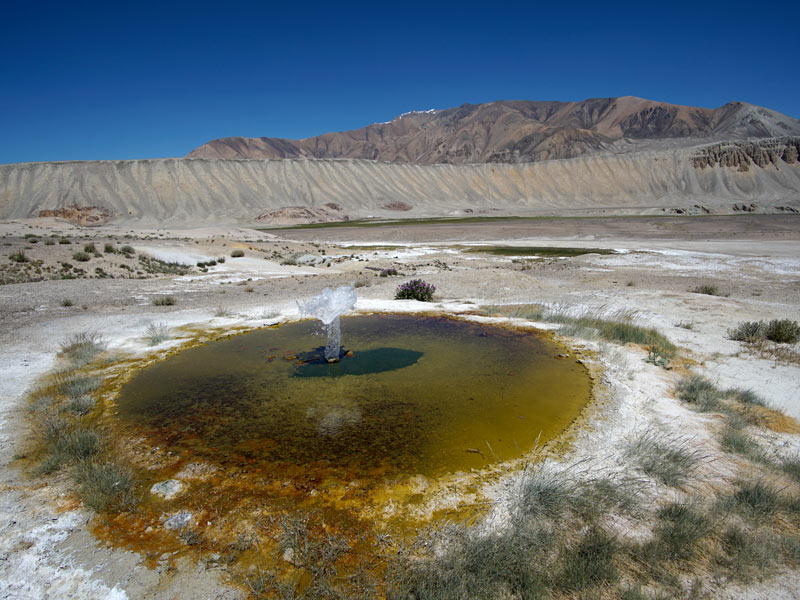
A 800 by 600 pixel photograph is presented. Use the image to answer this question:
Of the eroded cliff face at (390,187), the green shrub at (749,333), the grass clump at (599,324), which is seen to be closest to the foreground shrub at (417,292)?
the grass clump at (599,324)

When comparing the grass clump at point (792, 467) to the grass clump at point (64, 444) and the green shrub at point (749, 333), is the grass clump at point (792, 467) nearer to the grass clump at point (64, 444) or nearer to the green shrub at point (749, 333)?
the green shrub at point (749, 333)

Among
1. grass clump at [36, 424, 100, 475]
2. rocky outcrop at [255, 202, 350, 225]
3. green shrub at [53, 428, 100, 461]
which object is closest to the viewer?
grass clump at [36, 424, 100, 475]

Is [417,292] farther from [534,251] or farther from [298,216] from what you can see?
[298,216]

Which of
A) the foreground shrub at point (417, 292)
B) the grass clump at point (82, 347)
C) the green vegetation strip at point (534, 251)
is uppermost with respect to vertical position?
the green vegetation strip at point (534, 251)

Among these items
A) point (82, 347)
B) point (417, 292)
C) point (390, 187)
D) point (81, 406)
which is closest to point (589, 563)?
point (81, 406)

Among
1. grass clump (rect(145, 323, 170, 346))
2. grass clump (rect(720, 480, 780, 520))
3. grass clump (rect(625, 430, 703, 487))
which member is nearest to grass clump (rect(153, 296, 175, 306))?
grass clump (rect(145, 323, 170, 346))

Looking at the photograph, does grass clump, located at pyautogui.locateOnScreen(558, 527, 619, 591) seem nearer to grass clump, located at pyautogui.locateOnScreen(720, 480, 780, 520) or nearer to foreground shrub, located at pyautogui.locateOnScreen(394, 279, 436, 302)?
grass clump, located at pyautogui.locateOnScreen(720, 480, 780, 520)

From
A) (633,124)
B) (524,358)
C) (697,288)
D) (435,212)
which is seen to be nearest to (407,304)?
(524,358)
